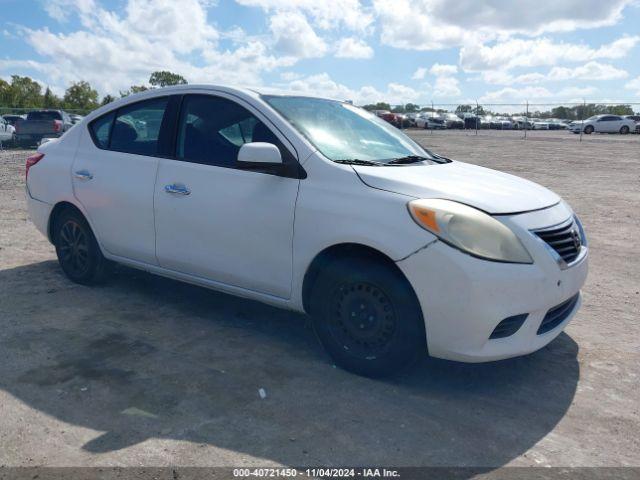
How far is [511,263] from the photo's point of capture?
3.38 meters

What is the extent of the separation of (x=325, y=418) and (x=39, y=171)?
148 inches

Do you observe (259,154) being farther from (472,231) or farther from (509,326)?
(509,326)

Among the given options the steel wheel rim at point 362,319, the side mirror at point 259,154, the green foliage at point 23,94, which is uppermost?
the green foliage at point 23,94

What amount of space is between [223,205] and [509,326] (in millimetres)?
1993

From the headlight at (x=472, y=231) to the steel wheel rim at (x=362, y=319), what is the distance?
51cm

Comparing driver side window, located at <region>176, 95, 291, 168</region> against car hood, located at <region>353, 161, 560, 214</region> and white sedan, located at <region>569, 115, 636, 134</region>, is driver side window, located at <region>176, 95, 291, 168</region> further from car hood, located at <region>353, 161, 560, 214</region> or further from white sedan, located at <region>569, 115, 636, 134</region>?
white sedan, located at <region>569, 115, 636, 134</region>

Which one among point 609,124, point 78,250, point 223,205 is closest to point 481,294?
point 223,205

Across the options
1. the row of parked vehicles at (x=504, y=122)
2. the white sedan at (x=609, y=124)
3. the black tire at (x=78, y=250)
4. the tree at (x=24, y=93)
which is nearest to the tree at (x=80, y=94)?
the tree at (x=24, y=93)

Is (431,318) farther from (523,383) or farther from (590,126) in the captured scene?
(590,126)

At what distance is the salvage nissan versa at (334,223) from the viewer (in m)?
3.42

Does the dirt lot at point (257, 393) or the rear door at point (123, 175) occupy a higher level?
the rear door at point (123, 175)

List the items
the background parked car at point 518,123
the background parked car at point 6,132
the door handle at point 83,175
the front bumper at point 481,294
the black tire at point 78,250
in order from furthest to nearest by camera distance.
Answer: the background parked car at point 518,123 → the background parked car at point 6,132 → the black tire at point 78,250 → the door handle at point 83,175 → the front bumper at point 481,294

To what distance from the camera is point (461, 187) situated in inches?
147

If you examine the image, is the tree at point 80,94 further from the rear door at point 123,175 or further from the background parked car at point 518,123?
the rear door at point 123,175
